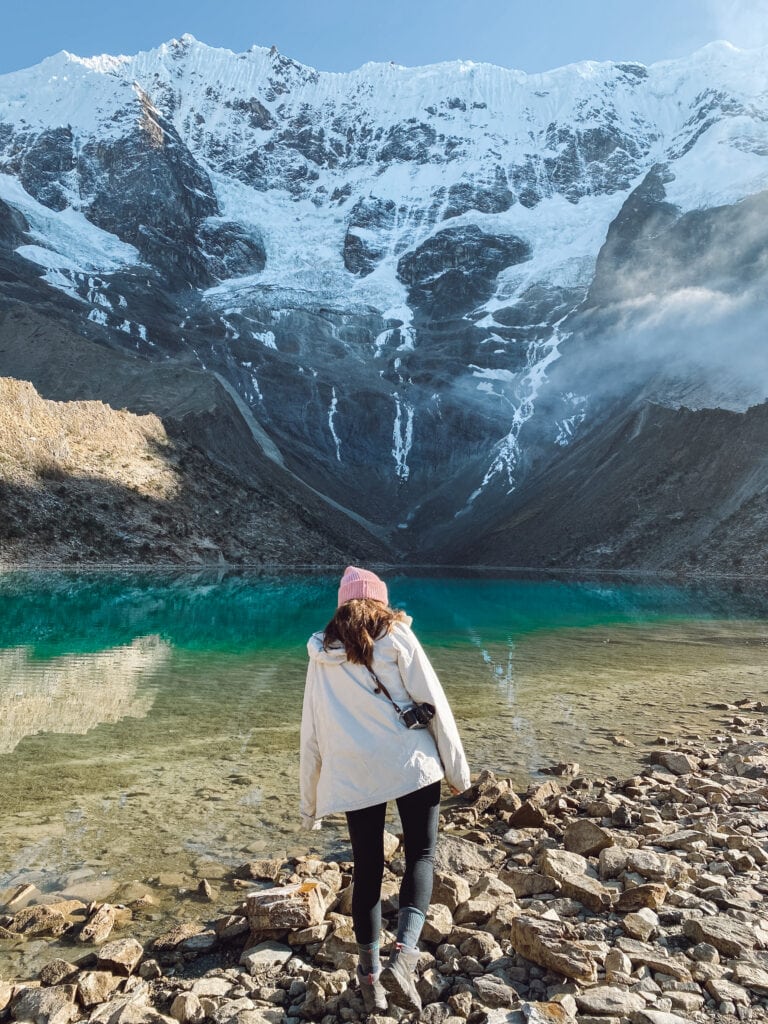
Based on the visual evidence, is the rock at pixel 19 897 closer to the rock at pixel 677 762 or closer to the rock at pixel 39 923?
the rock at pixel 39 923

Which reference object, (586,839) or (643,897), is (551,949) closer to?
(643,897)

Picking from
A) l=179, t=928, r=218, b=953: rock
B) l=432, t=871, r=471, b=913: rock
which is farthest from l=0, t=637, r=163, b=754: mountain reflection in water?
l=432, t=871, r=471, b=913: rock

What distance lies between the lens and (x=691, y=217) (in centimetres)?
16088

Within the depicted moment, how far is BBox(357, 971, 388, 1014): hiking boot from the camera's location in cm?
448

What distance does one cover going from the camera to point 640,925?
17.1 ft

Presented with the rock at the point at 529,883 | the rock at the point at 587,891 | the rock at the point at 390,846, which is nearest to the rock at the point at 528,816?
the rock at the point at 390,846

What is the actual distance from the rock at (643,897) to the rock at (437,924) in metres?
1.30

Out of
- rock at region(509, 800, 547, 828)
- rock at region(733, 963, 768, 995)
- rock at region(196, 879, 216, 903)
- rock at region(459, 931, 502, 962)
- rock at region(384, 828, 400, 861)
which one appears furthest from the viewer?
rock at region(509, 800, 547, 828)

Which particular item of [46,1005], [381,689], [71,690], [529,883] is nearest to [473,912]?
[529,883]

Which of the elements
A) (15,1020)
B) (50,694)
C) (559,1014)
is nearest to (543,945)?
(559,1014)

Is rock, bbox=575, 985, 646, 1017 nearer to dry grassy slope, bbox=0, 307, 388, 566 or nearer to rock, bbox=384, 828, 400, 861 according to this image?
rock, bbox=384, 828, 400, 861

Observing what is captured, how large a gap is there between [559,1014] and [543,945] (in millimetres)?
690

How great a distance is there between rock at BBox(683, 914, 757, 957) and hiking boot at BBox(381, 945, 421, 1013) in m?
1.89

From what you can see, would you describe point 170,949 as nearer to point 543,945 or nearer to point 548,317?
point 543,945
